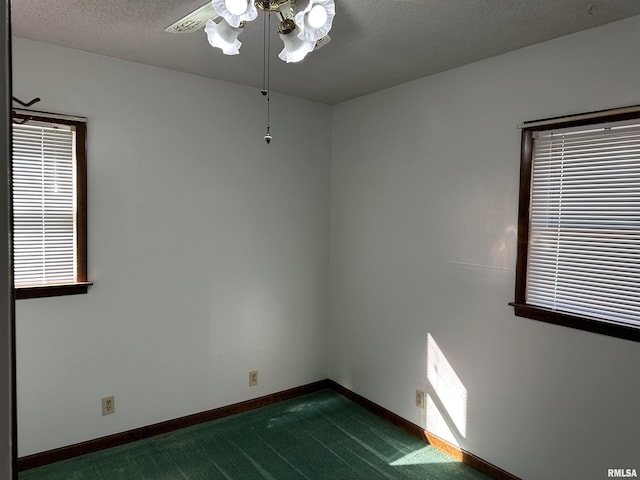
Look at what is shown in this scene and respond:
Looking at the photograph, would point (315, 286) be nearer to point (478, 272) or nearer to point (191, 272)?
point (191, 272)

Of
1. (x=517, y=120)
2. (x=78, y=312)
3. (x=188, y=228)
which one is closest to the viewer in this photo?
(x=517, y=120)

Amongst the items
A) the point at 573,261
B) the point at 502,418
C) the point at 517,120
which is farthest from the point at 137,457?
the point at 517,120

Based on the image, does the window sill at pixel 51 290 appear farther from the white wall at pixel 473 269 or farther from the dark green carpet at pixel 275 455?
the white wall at pixel 473 269

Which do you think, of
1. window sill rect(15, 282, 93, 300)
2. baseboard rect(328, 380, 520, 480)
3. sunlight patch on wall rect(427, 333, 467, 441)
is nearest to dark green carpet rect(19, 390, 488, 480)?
baseboard rect(328, 380, 520, 480)

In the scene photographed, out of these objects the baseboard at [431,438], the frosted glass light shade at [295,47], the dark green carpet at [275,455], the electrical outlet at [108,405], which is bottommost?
the dark green carpet at [275,455]

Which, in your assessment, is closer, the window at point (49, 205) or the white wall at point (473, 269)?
the white wall at point (473, 269)

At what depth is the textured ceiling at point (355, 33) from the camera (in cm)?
204

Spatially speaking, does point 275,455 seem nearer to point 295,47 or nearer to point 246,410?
point 246,410

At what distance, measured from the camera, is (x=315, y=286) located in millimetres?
3900

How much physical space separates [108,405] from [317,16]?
8.87 ft

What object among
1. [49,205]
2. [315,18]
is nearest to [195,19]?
[315,18]

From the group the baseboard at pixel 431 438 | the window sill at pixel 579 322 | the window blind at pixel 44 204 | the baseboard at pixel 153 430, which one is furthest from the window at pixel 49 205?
the window sill at pixel 579 322

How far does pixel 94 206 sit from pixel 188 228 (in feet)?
2.05

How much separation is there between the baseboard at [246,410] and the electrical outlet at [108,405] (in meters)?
0.16
